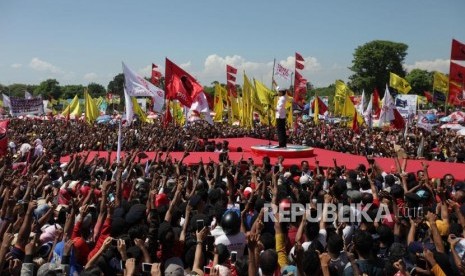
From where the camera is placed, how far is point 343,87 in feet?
93.7

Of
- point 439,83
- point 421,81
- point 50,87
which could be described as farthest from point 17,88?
point 439,83

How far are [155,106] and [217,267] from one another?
1176cm

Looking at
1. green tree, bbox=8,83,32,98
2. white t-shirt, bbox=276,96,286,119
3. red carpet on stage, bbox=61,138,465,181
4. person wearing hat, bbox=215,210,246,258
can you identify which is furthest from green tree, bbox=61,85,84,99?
person wearing hat, bbox=215,210,246,258

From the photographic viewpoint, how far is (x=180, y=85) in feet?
42.0

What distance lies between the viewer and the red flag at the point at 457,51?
Answer: 13477mm

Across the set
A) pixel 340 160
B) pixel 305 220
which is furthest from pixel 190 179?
pixel 340 160

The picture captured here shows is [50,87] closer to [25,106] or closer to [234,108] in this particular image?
[25,106]

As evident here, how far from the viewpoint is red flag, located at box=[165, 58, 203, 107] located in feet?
41.8

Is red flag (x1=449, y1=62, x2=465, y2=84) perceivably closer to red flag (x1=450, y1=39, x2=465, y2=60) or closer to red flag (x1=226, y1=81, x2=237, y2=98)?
red flag (x1=450, y1=39, x2=465, y2=60)

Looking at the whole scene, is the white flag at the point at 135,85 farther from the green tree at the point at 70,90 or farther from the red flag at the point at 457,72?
the green tree at the point at 70,90

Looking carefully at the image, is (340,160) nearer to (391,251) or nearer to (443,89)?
(391,251)

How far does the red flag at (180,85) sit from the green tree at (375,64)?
6339 cm

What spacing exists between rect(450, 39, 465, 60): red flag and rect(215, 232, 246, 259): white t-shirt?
39.7 ft

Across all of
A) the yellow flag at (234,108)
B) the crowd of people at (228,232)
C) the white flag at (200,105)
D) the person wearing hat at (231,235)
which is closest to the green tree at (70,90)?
the yellow flag at (234,108)
